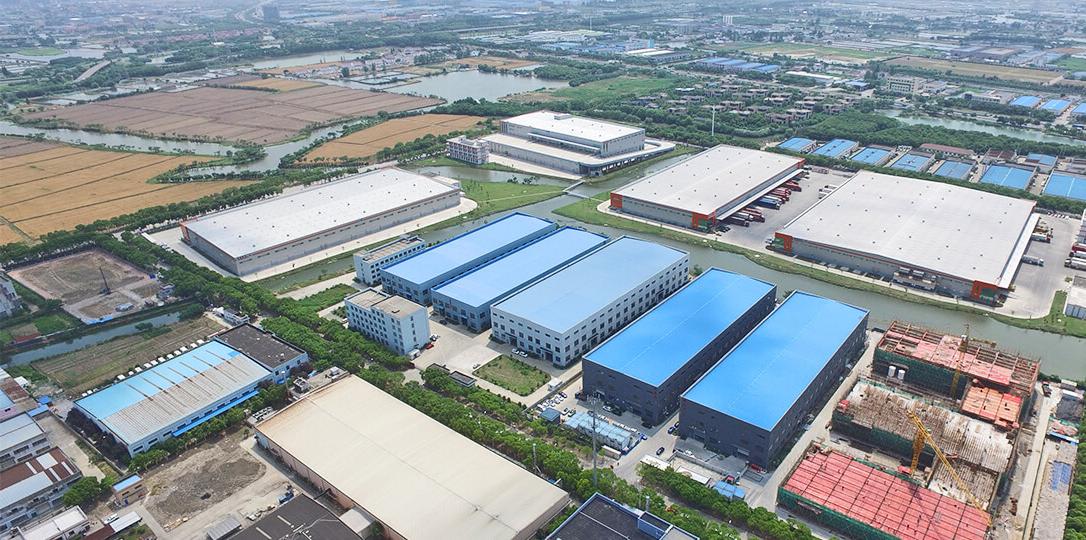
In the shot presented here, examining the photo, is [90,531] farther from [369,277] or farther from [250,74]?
[250,74]

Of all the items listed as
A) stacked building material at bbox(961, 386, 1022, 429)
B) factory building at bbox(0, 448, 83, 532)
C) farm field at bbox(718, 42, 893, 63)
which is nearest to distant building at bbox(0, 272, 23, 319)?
factory building at bbox(0, 448, 83, 532)

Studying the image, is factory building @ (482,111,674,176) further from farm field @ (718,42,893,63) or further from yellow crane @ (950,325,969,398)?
farm field @ (718,42,893,63)

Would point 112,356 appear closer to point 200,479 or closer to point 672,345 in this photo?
point 200,479

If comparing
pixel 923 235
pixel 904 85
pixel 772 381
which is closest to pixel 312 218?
pixel 772 381

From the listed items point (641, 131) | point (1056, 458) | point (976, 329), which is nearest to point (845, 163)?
point (641, 131)

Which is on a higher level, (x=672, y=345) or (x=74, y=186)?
(x=74, y=186)

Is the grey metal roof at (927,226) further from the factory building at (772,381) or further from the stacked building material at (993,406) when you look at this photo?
the stacked building material at (993,406)
